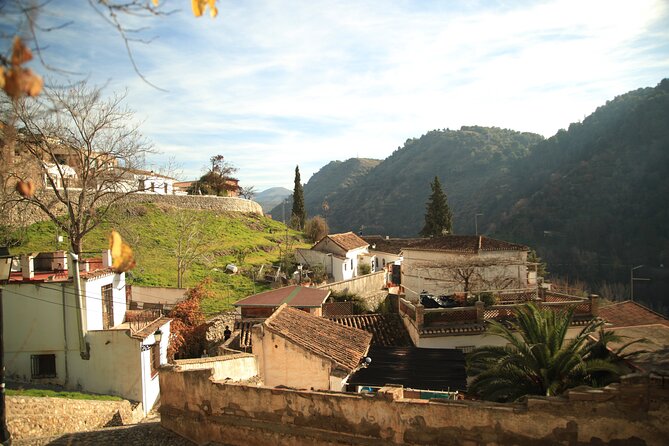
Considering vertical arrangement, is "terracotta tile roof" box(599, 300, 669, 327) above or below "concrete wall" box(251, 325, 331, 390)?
below

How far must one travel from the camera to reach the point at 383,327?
55.0 feet

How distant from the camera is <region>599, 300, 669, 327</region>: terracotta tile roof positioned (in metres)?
18.9

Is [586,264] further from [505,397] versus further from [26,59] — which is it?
[26,59]

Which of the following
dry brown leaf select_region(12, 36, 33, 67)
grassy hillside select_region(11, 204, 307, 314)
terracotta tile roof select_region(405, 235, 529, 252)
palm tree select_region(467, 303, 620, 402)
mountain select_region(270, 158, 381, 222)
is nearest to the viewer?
dry brown leaf select_region(12, 36, 33, 67)

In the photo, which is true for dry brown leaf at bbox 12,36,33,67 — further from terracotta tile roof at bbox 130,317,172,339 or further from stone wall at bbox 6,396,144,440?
terracotta tile roof at bbox 130,317,172,339

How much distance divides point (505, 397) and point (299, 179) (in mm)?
47023

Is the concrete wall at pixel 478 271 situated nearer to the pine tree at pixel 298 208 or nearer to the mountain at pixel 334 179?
the pine tree at pixel 298 208

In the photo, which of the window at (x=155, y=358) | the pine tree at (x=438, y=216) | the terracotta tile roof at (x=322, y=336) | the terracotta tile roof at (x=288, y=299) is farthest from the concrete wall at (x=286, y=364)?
the pine tree at (x=438, y=216)

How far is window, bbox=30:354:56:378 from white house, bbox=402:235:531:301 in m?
16.2

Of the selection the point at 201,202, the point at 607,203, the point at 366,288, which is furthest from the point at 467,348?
the point at 607,203

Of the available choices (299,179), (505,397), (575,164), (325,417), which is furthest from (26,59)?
(575,164)

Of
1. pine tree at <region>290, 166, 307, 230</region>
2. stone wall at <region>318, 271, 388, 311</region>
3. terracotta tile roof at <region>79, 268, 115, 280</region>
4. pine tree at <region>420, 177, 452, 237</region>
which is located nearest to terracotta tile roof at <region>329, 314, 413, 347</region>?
stone wall at <region>318, 271, 388, 311</region>

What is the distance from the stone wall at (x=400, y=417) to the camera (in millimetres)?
6473

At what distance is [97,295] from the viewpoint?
1458 centimetres
